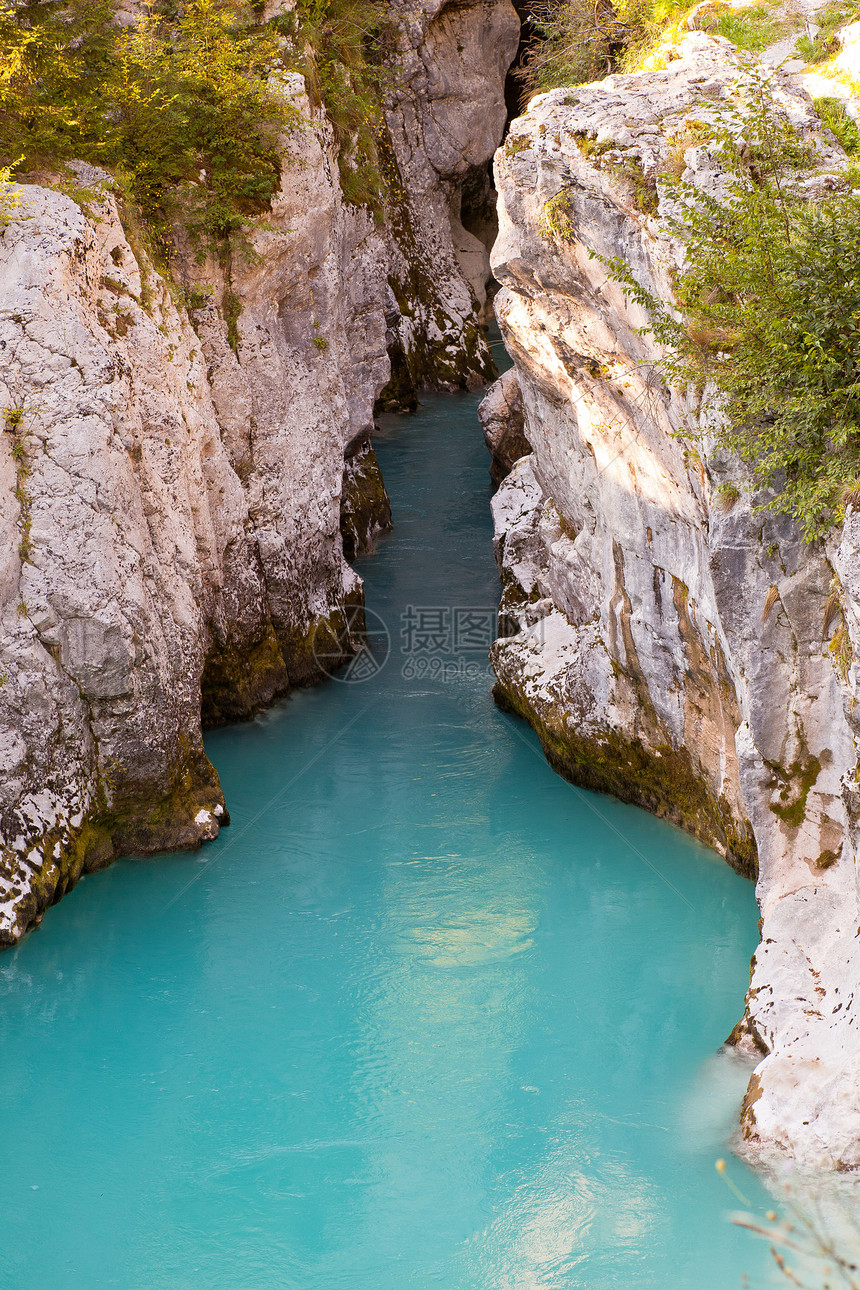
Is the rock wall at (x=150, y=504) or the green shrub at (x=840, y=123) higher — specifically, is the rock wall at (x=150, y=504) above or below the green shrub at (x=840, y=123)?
below

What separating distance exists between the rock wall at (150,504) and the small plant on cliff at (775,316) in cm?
500

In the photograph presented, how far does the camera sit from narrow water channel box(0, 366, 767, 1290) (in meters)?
6.51

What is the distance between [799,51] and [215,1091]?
30.7 feet

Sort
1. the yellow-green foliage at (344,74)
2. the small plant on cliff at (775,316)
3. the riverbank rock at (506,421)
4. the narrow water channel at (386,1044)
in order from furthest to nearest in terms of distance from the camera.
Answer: the riverbank rock at (506,421), the yellow-green foliage at (344,74), the narrow water channel at (386,1044), the small plant on cliff at (775,316)

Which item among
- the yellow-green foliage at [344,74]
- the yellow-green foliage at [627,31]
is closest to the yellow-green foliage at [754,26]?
the yellow-green foliage at [627,31]

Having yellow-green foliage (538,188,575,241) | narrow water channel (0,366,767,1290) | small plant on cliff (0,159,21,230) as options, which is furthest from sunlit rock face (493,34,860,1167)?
small plant on cliff (0,159,21,230)

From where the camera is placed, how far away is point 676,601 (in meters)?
8.92

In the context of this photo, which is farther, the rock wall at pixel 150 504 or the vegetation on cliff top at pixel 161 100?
the vegetation on cliff top at pixel 161 100

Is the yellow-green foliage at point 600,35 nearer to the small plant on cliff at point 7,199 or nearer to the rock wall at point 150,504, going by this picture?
the rock wall at point 150,504

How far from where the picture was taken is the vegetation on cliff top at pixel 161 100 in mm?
10062

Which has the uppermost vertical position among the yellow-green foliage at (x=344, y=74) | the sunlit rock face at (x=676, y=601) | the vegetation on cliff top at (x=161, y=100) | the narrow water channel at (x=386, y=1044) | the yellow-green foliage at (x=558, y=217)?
the yellow-green foliage at (x=344, y=74)

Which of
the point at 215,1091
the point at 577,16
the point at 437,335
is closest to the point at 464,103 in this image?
the point at 437,335

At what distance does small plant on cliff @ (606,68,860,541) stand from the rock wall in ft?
16.4

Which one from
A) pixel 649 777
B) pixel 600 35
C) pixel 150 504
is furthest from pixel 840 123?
pixel 600 35
